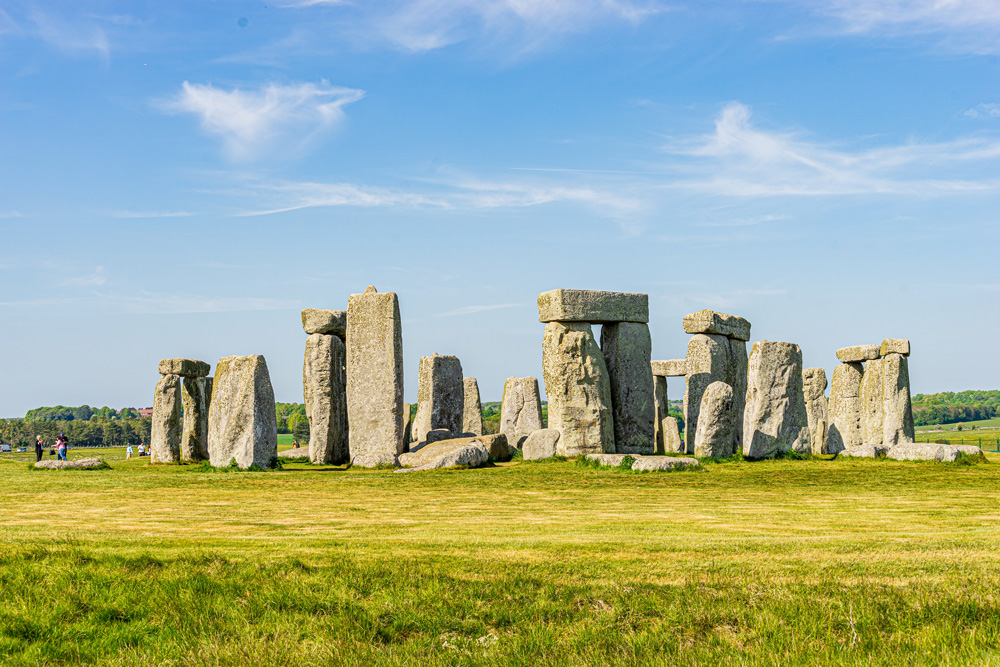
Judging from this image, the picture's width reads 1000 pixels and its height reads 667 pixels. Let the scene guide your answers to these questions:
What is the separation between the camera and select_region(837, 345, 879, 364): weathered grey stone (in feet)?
76.7

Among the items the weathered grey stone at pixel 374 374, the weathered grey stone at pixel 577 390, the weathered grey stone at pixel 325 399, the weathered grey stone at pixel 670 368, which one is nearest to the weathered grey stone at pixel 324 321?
the weathered grey stone at pixel 325 399

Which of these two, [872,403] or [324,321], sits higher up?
[324,321]

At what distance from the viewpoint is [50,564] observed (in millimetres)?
6465

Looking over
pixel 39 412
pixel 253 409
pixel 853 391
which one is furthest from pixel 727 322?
pixel 39 412

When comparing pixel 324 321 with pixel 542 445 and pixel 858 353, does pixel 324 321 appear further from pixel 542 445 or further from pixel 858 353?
pixel 858 353

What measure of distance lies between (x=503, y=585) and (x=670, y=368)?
22.4 m

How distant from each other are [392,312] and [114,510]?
8.56 metres

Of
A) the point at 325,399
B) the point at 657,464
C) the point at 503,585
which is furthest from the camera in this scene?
the point at 325,399

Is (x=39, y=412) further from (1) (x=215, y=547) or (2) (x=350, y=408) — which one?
(1) (x=215, y=547)

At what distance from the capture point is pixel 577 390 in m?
18.5

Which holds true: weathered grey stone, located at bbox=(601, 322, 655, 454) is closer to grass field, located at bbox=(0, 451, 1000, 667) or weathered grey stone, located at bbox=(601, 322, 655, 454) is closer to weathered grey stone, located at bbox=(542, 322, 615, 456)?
weathered grey stone, located at bbox=(542, 322, 615, 456)

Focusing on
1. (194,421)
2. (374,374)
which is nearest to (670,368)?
(374,374)

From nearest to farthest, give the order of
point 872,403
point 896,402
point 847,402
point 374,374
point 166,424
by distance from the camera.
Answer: point 374,374
point 166,424
point 896,402
point 872,403
point 847,402

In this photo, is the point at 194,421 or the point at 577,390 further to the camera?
the point at 194,421
